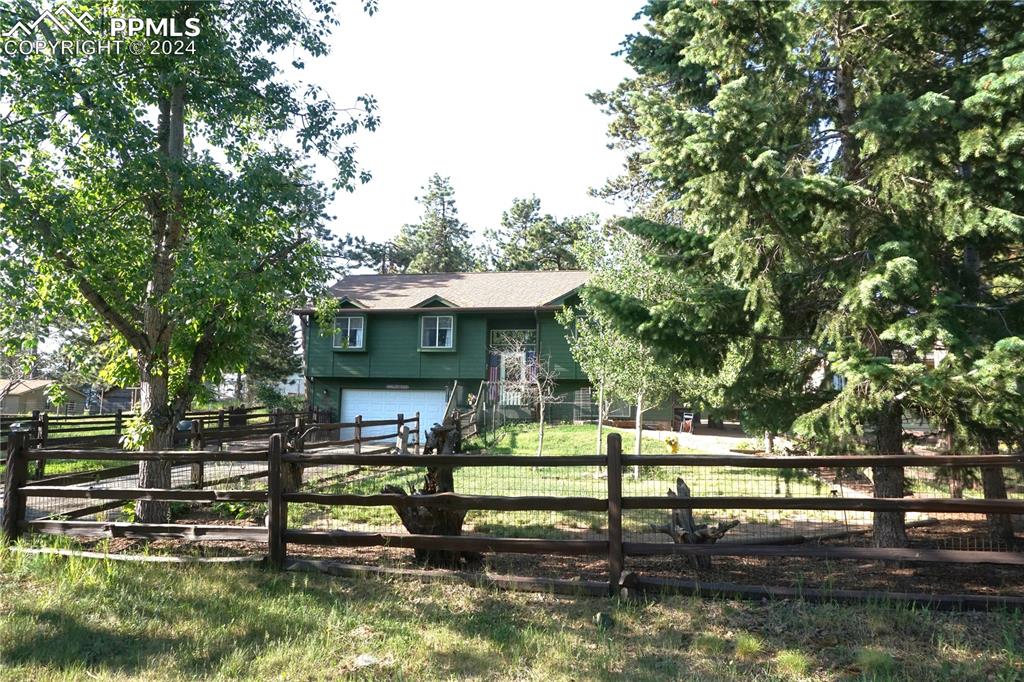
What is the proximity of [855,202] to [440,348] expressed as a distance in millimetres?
22830

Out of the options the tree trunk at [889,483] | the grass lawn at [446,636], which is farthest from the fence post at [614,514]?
the tree trunk at [889,483]

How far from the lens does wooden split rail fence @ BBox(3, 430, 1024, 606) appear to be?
220 inches

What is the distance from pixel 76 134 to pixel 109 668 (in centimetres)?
646

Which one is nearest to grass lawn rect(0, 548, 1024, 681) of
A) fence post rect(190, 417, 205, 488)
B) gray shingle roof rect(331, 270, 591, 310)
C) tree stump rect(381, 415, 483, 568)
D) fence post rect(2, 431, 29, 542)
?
tree stump rect(381, 415, 483, 568)

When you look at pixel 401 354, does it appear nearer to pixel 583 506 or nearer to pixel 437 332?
pixel 437 332

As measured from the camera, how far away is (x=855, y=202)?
6488 millimetres

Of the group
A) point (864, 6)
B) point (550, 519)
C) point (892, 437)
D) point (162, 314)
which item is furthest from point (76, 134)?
point (892, 437)

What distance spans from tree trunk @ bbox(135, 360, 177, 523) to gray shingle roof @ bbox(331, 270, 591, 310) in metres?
19.1

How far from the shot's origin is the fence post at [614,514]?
588 cm

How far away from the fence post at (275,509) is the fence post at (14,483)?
308 cm

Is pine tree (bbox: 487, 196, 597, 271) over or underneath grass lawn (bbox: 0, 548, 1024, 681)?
over

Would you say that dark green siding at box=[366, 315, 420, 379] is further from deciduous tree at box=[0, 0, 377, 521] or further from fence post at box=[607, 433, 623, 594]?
fence post at box=[607, 433, 623, 594]

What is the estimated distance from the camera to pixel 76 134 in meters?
7.95

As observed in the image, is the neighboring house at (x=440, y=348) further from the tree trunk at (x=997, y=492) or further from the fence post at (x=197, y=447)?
the tree trunk at (x=997, y=492)
